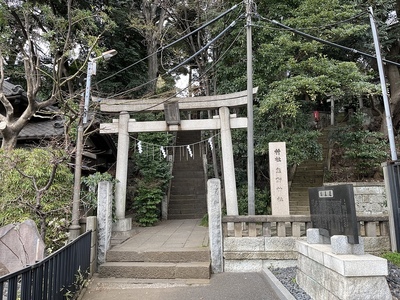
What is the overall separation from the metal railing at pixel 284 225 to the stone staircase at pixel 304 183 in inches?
204

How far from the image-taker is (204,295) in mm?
4656

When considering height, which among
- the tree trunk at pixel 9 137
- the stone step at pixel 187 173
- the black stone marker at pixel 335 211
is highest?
the tree trunk at pixel 9 137

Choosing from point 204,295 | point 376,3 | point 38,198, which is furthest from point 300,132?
point 38,198

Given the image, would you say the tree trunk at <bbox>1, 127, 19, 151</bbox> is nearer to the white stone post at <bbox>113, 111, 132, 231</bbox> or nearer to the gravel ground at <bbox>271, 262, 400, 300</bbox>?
the white stone post at <bbox>113, 111, 132, 231</bbox>

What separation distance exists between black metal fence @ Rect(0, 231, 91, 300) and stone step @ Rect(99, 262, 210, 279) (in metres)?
0.50

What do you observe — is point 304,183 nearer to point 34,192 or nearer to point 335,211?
point 335,211

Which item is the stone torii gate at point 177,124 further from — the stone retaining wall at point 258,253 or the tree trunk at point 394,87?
the tree trunk at point 394,87

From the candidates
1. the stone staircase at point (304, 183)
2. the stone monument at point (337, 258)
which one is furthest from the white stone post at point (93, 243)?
the stone staircase at point (304, 183)

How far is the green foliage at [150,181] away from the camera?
391 inches

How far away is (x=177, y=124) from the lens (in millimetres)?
8609

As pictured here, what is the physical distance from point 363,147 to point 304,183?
3276 mm

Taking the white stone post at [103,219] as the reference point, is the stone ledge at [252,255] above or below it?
below

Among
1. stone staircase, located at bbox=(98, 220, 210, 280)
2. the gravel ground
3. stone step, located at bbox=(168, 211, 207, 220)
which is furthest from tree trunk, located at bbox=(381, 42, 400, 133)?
stone staircase, located at bbox=(98, 220, 210, 280)

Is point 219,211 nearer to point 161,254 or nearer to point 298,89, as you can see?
point 161,254
